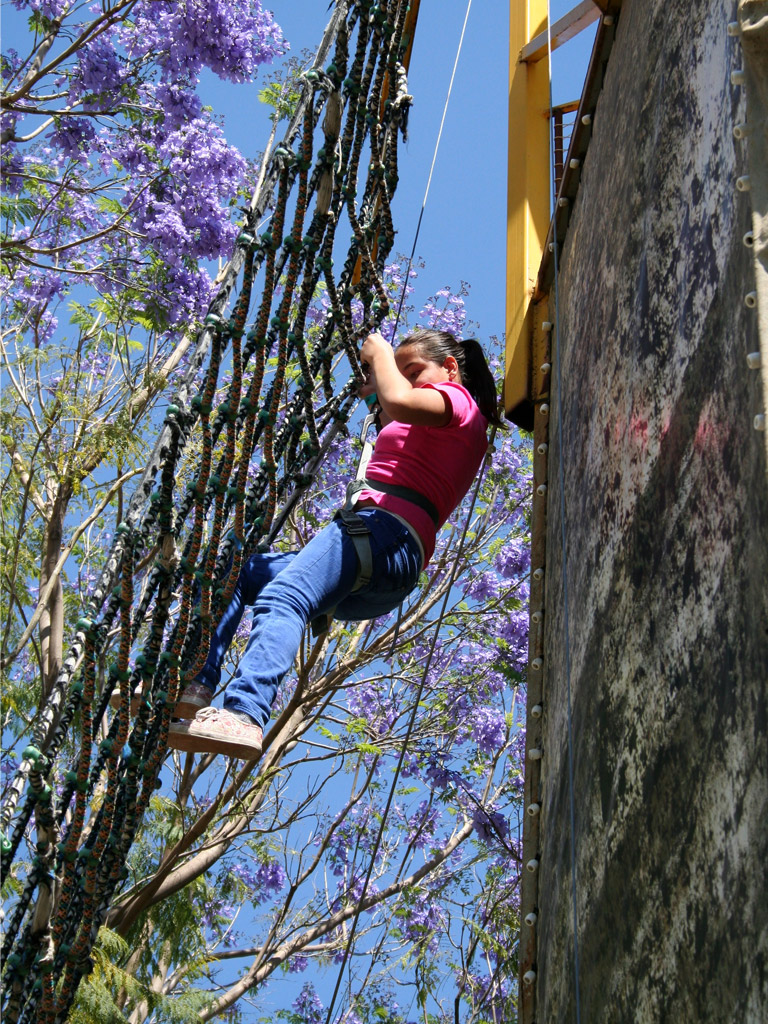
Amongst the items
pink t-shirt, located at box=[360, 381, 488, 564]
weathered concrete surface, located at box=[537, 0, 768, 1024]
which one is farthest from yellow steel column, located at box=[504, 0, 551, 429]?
weathered concrete surface, located at box=[537, 0, 768, 1024]

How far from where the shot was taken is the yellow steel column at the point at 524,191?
192 inches

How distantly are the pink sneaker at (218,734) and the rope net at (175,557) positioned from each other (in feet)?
0.25

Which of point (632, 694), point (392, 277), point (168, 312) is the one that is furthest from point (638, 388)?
point (392, 277)

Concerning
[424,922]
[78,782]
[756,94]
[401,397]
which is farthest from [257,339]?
[424,922]

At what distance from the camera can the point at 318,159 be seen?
446 centimetres

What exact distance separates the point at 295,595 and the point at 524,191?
2.37m

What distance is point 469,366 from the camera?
4848mm

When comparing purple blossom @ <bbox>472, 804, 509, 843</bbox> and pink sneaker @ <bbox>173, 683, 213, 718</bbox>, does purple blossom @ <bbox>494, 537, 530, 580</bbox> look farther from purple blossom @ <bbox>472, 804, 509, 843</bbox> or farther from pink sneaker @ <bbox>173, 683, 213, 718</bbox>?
pink sneaker @ <bbox>173, 683, 213, 718</bbox>

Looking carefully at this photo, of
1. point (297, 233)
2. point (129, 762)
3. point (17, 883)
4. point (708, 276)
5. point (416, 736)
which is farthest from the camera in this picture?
point (416, 736)

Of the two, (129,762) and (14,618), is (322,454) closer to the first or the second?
(129,762)

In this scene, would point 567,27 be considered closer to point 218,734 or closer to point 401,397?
point 401,397

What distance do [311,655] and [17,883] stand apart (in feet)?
6.91

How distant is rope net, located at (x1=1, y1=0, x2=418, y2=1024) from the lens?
3359 mm

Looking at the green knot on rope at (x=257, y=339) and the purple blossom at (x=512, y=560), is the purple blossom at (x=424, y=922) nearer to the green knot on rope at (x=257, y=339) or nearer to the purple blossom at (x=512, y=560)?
the purple blossom at (x=512, y=560)
